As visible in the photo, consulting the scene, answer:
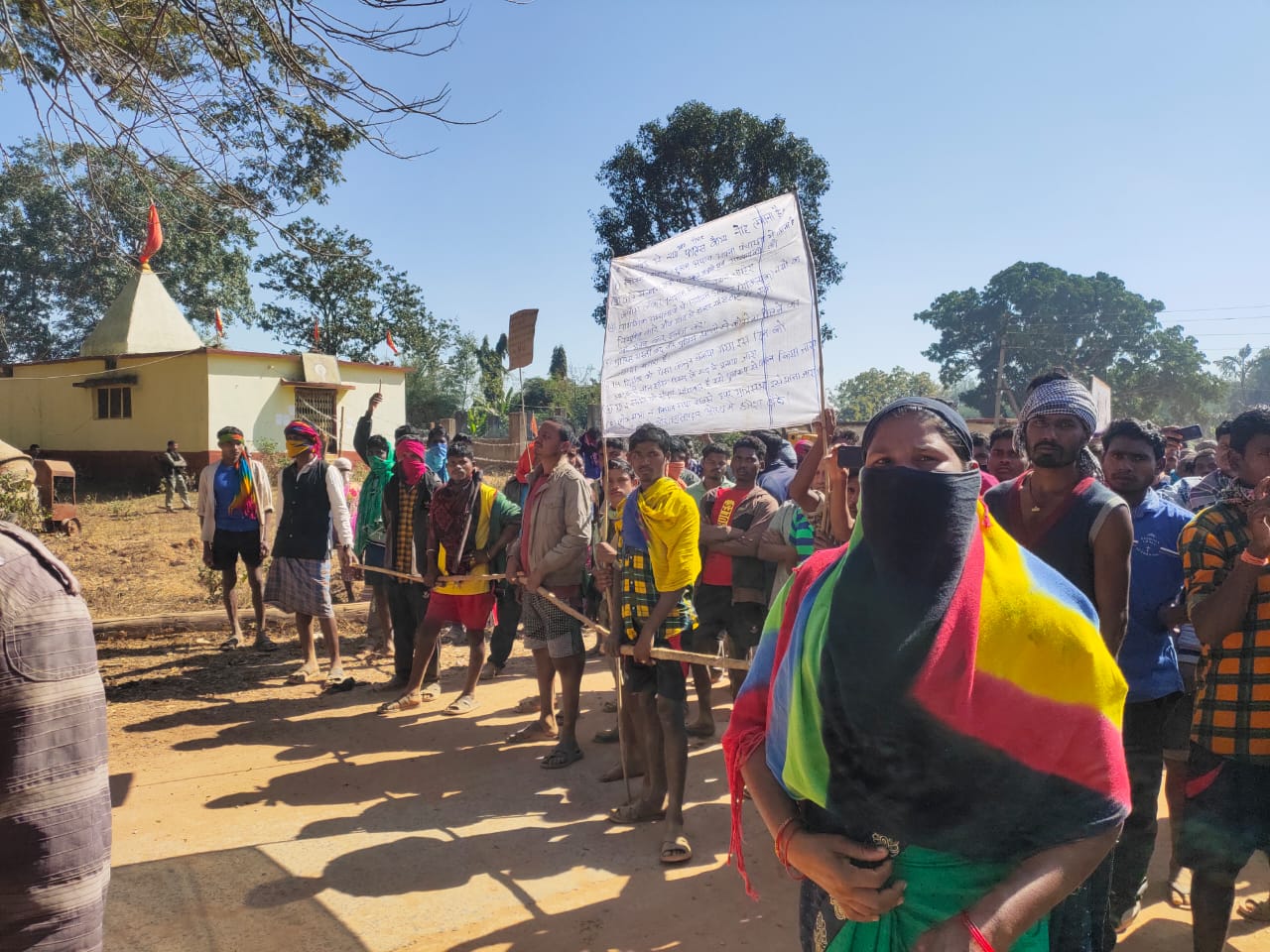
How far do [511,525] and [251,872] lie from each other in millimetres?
2887

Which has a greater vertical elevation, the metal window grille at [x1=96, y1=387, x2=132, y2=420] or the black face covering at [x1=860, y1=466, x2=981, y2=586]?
the metal window grille at [x1=96, y1=387, x2=132, y2=420]

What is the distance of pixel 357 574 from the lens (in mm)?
8102

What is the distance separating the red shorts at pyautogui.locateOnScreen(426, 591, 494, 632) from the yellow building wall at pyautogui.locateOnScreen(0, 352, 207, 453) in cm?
1812

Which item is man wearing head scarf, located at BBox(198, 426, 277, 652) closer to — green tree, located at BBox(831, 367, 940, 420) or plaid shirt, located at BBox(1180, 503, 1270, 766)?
plaid shirt, located at BBox(1180, 503, 1270, 766)

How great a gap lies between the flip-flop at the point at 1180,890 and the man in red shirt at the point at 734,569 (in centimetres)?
253

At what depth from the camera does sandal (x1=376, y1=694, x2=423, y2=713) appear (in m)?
6.26

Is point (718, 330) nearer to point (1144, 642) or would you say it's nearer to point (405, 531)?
point (1144, 642)

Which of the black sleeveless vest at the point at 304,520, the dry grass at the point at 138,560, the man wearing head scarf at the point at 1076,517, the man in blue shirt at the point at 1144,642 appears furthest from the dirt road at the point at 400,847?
the dry grass at the point at 138,560

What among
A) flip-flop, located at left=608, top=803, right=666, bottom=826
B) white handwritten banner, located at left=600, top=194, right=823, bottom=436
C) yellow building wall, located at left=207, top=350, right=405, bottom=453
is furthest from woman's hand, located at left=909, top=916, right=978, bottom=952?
yellow building wall, located at left=207, top=350, right=405, bottom=453

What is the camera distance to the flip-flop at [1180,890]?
142 inches

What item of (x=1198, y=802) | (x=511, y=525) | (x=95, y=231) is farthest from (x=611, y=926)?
(x=95, y=231)

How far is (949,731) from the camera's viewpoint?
1.39 m

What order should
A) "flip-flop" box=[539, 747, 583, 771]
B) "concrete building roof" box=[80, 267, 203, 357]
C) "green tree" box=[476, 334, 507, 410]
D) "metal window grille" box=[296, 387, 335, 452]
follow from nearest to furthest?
1. "flip-flop" box=[539, 747, 583, 771]
2. "metal window grille" box=[296, 387, 335, 452]
3. "concrete building roof" box=[80, 267, 203, 357]
4. "green tree" box=[476, 334, 507, 410]

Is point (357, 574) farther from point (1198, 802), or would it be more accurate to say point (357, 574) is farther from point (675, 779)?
point (1198, 802)
